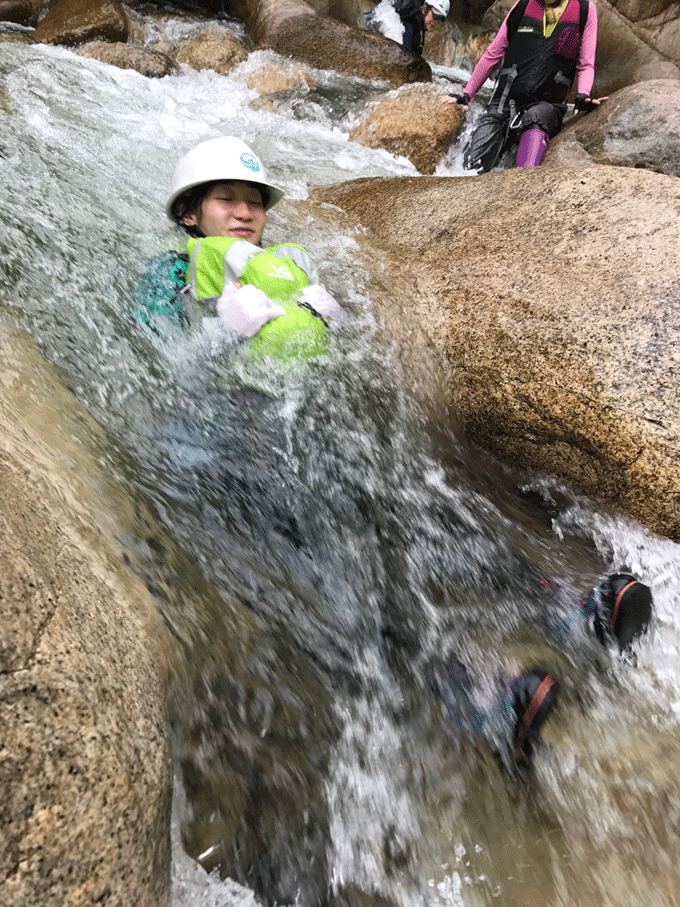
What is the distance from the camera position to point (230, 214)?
126 inches

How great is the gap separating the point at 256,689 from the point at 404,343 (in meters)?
2.25

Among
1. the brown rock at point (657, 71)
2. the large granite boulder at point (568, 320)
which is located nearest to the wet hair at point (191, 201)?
the large granite boulder at point (568, 320)

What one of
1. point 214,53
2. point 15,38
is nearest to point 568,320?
point 214,53

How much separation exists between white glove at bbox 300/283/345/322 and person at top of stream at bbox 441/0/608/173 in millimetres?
4233

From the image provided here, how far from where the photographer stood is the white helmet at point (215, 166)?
3.10m

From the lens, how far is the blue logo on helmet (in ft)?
10.5

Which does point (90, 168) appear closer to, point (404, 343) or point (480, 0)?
point (404, 343)

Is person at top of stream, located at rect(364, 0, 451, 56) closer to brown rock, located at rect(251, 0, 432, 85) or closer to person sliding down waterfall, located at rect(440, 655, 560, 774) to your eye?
brown rock, located at rect(251, 0, 432, 85)

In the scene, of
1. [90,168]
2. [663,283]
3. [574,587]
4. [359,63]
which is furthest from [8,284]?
[359,63]

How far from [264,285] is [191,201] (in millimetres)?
1067

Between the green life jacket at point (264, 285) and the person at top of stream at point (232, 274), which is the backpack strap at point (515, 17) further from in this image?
the green life jacket at point (264, 285)

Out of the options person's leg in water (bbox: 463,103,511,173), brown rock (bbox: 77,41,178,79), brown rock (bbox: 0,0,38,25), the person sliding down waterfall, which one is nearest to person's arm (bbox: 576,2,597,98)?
person's leg in water (bbox: 463,103,511,173)

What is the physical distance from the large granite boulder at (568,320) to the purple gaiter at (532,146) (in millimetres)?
2576

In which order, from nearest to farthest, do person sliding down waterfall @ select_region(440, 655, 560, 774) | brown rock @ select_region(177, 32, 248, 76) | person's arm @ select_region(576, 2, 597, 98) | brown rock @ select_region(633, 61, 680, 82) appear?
1. person sliding down waterfall @ select_region(440, 655, 560, 774)
2. person's arm @ select_region(576, 2, 597, 98)
3. brown rock @ select_region(177, 32, 248, 76)
4. brown rock @ select_region(633, 61, 680, 82)
